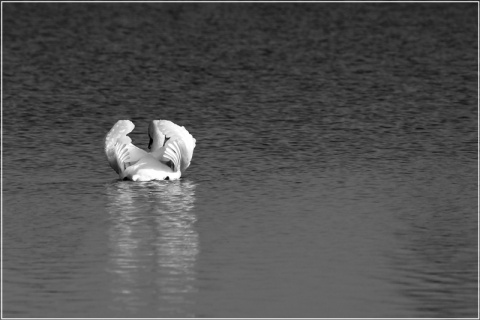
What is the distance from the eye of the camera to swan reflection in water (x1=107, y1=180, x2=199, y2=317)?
1630 cm

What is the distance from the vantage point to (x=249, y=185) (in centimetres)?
2414

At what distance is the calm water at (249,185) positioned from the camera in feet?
55.0

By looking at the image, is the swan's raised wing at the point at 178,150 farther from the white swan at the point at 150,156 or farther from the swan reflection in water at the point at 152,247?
the swan reflection in water at the point at 152,247

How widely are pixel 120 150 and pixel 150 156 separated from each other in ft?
1.85

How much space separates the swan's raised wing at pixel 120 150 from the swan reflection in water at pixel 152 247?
1.28 feet

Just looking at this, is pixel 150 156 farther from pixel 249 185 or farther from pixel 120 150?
pixel 249 185

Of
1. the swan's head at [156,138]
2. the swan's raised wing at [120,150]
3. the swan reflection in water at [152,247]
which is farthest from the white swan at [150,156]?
the swan's head at [156,138]

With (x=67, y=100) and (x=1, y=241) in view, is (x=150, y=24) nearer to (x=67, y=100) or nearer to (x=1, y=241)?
(x=67, y=100)

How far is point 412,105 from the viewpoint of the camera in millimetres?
35438

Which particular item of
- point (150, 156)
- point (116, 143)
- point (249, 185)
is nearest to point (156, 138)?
point (150, 156)

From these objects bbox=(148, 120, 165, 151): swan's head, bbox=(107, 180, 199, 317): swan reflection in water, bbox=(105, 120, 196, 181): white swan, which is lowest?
bbox=(107, 180, 199, 317): swan reflection in water

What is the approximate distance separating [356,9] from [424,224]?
51.0 metres

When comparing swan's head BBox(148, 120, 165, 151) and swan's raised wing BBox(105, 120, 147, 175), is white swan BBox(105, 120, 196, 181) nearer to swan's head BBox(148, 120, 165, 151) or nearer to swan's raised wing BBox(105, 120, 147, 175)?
swan's raised wing BBox(105, 120, 147, 175)

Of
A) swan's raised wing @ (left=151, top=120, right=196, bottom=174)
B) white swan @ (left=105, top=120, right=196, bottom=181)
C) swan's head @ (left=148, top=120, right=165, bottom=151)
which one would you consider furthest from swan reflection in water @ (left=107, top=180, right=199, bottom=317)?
swan's head @ (left=148, top=120, right=165, bottom=151)
